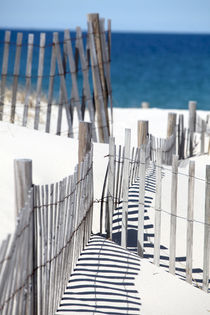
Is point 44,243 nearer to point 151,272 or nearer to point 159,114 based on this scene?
point 151,272

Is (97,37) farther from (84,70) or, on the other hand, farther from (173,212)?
(173,212)

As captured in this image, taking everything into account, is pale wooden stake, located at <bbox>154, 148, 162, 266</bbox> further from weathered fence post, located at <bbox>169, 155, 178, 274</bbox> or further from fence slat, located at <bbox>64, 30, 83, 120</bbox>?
fence slat, located at <bbox>64, 30, 83, 120</bbox>

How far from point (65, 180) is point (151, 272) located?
1410 millimetres

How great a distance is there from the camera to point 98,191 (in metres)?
6.67

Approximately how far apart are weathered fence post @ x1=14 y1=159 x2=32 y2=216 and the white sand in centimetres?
157

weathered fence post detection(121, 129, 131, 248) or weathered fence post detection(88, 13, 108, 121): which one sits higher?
weathered fence post detection(88, 13, 108, 121)

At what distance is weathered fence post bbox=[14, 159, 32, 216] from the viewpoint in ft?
11.0

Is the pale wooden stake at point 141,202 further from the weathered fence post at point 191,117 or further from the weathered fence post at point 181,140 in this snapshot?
the weathered fence post at point 191,117

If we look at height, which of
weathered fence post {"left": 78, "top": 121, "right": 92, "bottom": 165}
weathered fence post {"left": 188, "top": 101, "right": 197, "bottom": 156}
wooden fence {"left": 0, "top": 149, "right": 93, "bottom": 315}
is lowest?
wooden fence {"left": 0, "top": 149, "right": 93, "bottom": 315}

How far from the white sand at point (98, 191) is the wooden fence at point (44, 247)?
678 millimetres

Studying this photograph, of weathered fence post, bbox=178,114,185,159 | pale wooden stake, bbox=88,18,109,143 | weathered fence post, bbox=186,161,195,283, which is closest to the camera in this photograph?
weathered fence post, bbox=186,161,195,283

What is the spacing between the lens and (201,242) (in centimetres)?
611

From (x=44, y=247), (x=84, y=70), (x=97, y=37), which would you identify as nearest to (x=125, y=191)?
(x=44, y=247)

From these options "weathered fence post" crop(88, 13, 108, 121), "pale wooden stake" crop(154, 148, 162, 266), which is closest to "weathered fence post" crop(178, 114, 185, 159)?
"weathered fence post" crop(88, 13, 108, 121)
